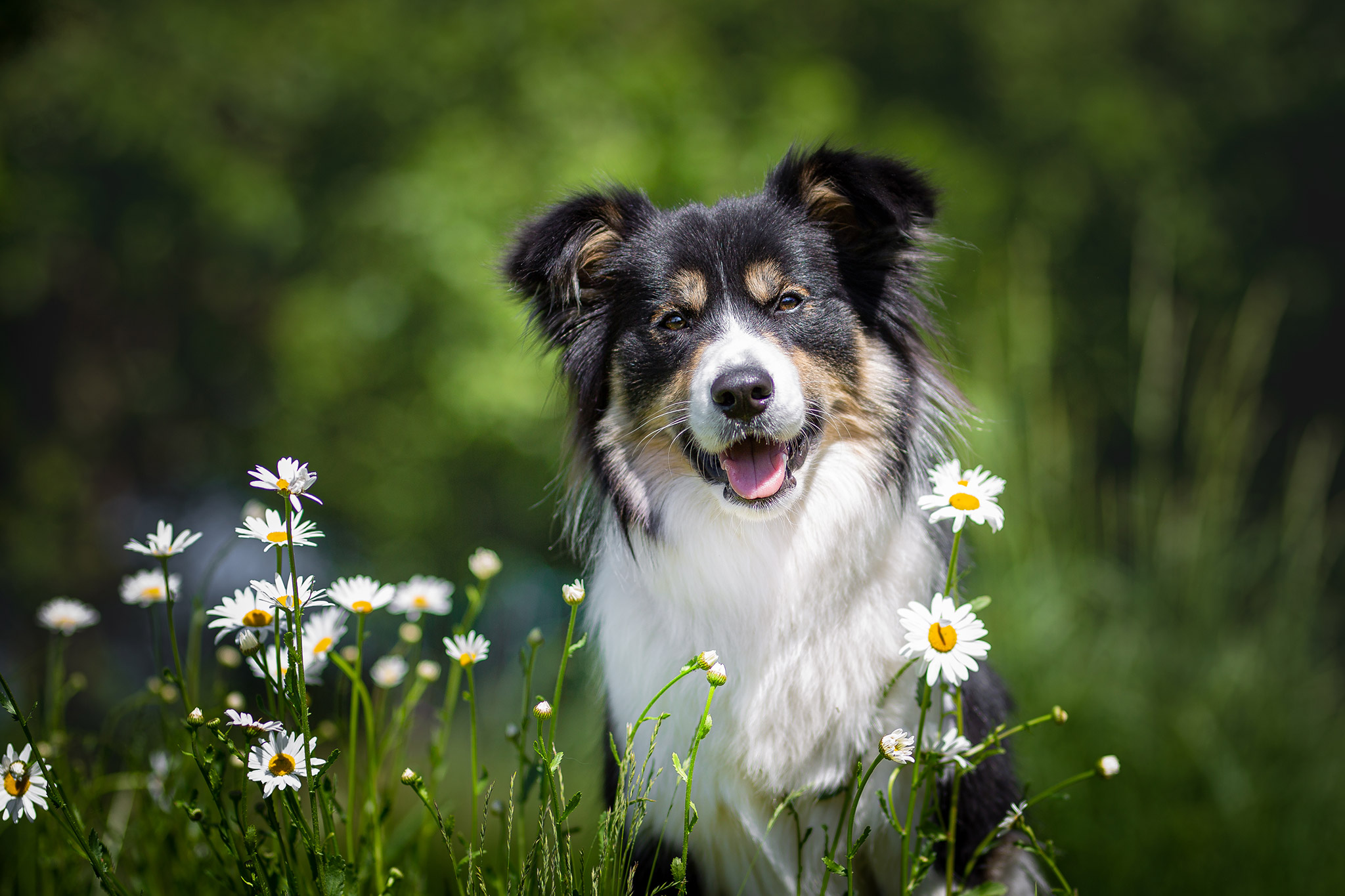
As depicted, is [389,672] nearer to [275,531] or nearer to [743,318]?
[275,531]

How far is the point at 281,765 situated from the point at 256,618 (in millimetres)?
268

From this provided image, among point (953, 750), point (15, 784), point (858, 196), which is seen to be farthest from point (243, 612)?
point (858, 196)

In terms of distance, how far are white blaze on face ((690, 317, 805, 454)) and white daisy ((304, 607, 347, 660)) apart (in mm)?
897

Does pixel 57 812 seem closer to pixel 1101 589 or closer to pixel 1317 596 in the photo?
pixel 1101 589

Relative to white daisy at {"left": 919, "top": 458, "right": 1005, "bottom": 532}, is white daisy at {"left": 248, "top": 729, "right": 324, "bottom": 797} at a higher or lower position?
lower

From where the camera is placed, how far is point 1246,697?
13.3ft

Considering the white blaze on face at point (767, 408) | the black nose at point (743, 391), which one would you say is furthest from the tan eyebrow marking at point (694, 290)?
the black nose at point (743, 391)

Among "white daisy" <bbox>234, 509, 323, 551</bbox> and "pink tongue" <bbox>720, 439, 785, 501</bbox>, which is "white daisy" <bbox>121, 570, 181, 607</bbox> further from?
"pink tongue" <bbox>720, 439, 785, 501</bbox>

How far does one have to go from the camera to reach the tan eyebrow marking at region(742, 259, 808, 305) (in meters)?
2.35

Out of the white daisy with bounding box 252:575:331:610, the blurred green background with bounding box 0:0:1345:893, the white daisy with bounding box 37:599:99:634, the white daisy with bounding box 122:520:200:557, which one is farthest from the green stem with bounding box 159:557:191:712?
the blurred green background with bounding box 0:0:1345:893

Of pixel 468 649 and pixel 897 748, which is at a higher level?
pixel 468 649

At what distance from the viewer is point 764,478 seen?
221 centimetres

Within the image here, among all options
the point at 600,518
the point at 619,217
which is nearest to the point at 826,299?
the point at 619,217

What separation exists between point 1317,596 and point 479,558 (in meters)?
4.25
